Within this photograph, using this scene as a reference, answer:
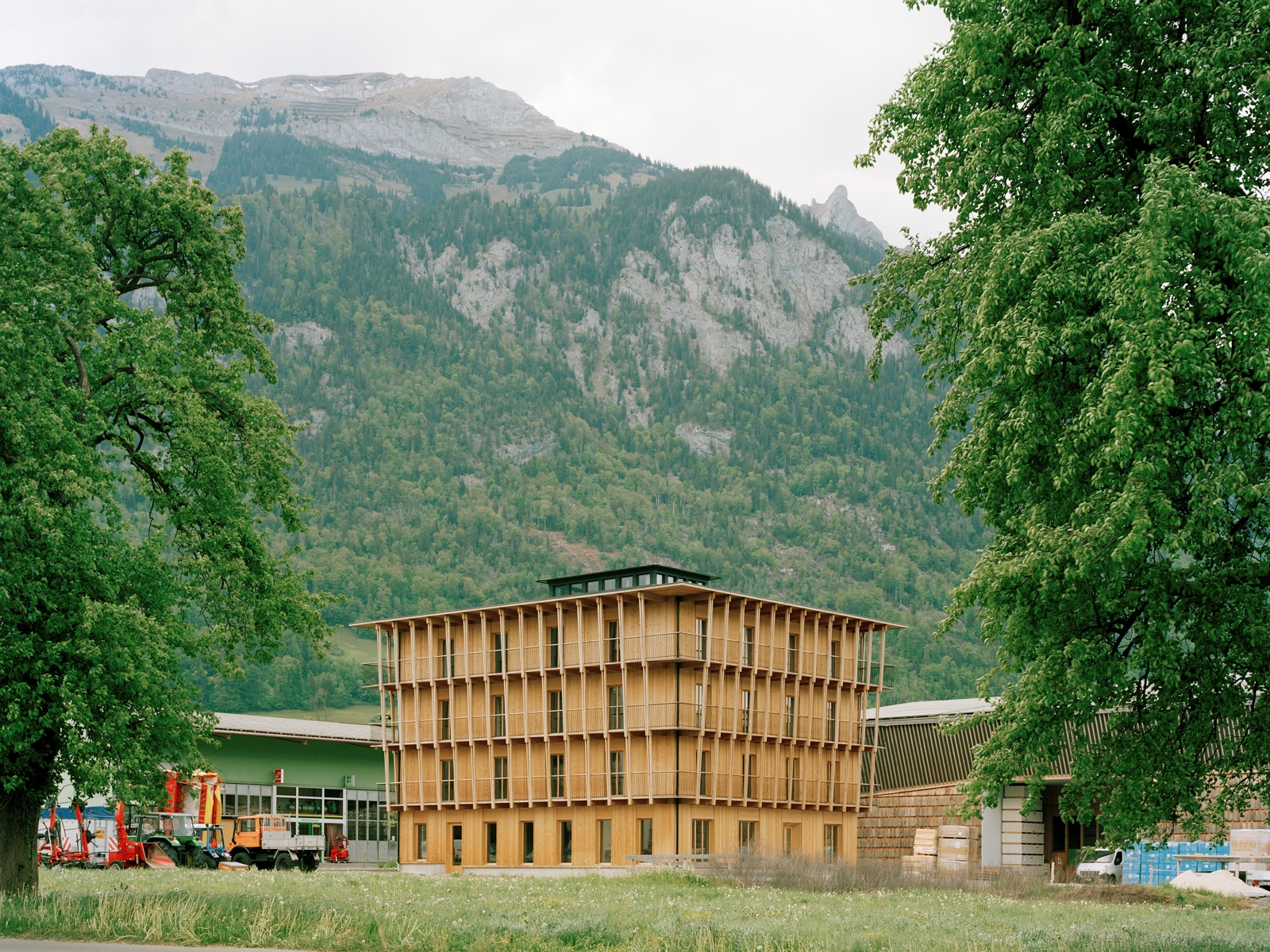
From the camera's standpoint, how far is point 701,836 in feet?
185

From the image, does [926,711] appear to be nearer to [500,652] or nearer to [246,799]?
[500,652]

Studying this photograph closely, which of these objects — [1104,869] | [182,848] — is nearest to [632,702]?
[182,848]

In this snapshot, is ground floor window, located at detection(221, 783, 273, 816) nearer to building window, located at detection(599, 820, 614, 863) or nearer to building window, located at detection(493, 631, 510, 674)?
building window, located at detection(493, 631, 510, 674)

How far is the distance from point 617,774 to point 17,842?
34217 mm

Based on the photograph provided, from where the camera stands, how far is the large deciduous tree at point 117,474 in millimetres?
23531

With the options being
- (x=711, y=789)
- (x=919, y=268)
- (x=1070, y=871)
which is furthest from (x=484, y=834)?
(x=919, y=268)

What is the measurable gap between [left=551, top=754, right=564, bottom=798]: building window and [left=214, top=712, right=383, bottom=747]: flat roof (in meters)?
17.2

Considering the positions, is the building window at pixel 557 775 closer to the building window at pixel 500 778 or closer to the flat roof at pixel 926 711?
the building window at pixel 500 778

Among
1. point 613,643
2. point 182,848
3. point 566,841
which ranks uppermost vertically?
point 613,643

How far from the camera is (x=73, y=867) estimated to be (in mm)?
47375

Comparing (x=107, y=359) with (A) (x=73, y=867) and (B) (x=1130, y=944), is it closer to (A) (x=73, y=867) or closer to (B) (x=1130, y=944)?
(B) (x=1130, y=944)

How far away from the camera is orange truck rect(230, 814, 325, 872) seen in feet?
172

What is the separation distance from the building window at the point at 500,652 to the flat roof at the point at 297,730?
14977mm

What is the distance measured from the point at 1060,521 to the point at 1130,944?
602 centimetres
